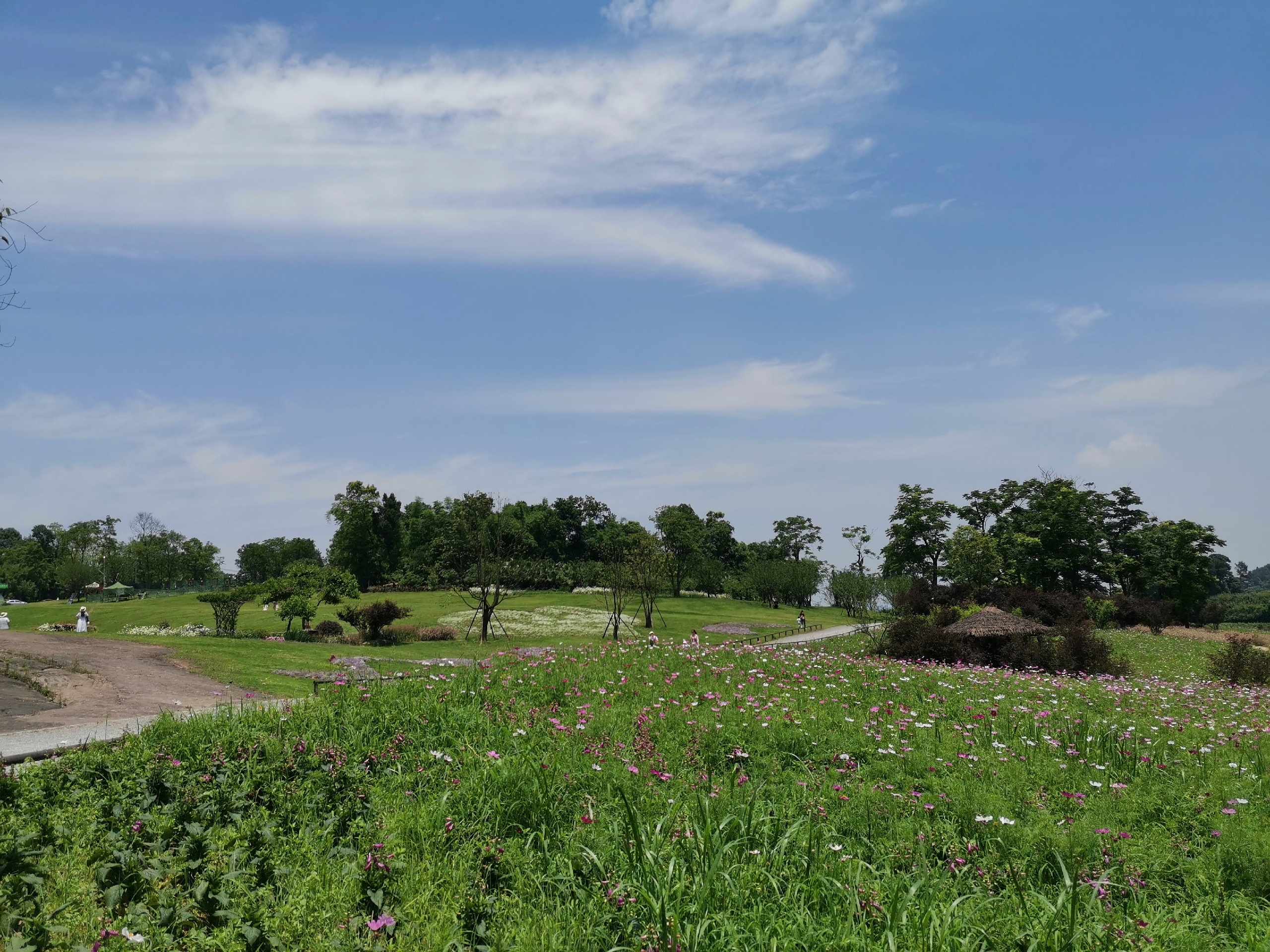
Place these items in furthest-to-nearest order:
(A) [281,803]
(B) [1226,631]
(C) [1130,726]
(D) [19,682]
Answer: (B) [1226,631], (D) [19,682], (C) [1130,726], (A) [281,803]

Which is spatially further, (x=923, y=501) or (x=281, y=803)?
(x=923, y=501)

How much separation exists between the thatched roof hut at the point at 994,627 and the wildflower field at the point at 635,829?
11922 mm

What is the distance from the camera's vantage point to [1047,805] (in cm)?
697

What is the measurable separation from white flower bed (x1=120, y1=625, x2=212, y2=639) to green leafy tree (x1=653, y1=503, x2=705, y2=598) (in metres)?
46.3

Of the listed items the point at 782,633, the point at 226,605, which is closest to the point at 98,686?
the point at 226,605

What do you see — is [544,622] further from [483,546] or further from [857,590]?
[857,590]

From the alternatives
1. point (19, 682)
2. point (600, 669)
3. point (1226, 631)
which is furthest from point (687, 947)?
point (1226, 631)

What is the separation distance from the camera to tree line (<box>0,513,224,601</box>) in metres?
91.6

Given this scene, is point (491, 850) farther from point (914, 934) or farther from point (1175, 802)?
point (1175, 802)

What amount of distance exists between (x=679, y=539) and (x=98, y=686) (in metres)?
69.7

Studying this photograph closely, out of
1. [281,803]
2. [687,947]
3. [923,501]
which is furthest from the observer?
[923,501]

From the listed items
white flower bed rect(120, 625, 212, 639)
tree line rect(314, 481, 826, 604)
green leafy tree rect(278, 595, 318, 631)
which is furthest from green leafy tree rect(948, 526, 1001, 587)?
white flower bed rect(120, 625, 212, 639)

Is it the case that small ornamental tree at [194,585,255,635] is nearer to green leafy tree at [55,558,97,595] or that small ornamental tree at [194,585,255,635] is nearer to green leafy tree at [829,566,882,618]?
green leafy tree at [829,566,882,618]

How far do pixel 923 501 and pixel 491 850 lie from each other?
64.3 metres
